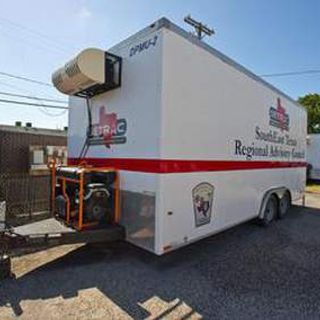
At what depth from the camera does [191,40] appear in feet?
14.2

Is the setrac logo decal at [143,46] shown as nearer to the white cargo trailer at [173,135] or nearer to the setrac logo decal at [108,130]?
the white cargo trailer at [173,135]

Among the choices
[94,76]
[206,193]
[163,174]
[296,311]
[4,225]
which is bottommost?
[296,311]

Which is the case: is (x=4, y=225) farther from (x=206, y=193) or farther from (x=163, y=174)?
(x=206, y=193)

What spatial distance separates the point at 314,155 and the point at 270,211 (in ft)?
43.2

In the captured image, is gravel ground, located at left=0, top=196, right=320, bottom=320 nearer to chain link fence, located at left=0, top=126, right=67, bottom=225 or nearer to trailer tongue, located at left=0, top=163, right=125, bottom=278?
trailer tongue, located at left=0, top=163, right=125, bottom=278

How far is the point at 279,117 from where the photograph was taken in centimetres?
720

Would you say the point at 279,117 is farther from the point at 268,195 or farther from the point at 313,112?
the point at 313,112

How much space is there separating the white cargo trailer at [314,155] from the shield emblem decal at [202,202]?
15.8 meters

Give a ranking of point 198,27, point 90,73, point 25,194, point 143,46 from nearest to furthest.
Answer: point 143,46, point 90,73, point 25,194, point 198,27

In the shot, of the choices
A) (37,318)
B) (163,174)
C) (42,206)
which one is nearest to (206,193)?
(163,174)

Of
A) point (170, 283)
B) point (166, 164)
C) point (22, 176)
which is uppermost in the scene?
point (166, 164)

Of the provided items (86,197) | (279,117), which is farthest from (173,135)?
(279,117)

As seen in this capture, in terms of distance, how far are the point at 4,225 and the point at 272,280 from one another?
11.7 feet

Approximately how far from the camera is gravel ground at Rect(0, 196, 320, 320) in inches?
131
